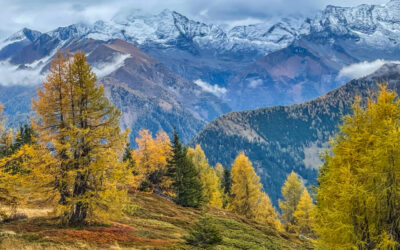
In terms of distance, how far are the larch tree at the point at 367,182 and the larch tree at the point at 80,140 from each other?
16398mm

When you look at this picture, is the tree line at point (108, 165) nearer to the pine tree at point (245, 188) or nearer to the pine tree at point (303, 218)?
the pine tree at point (245, 188)

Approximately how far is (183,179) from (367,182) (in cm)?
4061

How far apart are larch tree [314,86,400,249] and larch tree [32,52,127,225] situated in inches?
646

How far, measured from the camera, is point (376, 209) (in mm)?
21141

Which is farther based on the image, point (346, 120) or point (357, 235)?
point (346, 120)

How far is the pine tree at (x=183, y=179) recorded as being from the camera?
197 feet

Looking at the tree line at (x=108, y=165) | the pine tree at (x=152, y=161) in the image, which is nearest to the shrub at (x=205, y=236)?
the tree line at (x=108, y=165)

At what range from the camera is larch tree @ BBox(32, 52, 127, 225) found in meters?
26.8

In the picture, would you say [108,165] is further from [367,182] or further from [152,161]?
[152,161]

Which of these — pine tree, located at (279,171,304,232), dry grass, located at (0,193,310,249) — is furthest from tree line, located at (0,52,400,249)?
pine tree, located at (279,171,304,232)

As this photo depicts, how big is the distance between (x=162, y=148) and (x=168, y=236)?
3912 centimetres

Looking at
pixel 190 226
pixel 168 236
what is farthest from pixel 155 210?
pixel 168 236

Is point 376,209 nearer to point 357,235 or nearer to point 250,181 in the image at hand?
point 357,235

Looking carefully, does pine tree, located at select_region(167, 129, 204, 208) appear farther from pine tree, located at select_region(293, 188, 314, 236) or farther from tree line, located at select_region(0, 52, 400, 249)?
tree line, located at select_region(0, 52, 400, 249)
